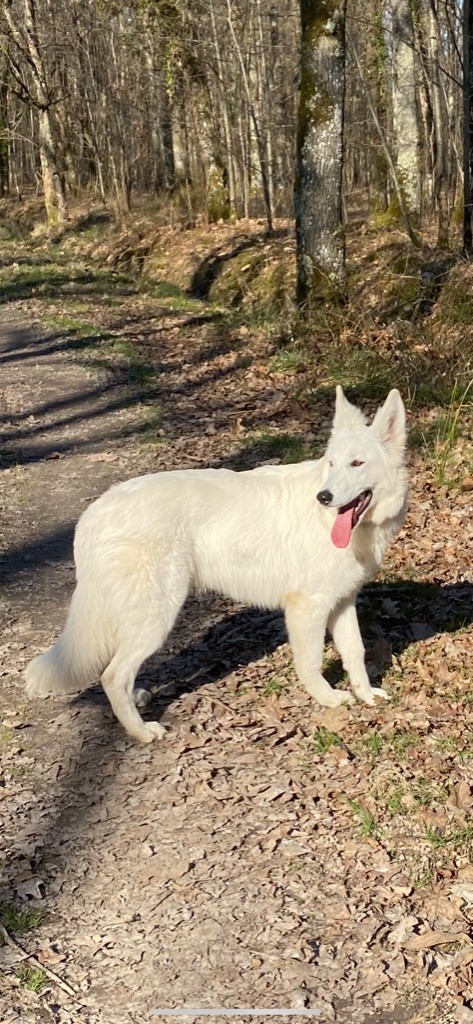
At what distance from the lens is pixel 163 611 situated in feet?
15.1

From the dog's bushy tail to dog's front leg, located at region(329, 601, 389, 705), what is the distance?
4.28 feet

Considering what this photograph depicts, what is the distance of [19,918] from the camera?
145 inches

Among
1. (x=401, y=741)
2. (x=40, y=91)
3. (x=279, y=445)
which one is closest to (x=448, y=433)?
→ (x=279, y=445)

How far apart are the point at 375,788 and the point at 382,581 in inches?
90.7

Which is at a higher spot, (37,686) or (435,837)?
(37,686)

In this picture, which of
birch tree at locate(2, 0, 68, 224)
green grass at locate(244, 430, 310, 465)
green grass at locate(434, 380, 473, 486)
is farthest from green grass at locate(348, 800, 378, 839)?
birch tree at locate(2, 0, 68, 224)

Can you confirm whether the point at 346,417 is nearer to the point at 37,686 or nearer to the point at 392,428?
the point at 392,428

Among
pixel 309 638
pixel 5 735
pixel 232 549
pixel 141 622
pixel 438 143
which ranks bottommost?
pixel 5 735

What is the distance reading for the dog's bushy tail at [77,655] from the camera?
15.1 feet

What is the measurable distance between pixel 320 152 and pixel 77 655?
9.55 metres

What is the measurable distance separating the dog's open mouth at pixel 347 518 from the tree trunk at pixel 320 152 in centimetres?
813

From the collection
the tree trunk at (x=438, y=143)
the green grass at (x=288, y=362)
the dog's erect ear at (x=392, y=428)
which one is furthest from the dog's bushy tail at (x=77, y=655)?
the tree trunk at (x=438, y=143)

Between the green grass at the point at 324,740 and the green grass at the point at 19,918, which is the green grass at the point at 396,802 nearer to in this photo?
the green grass at the point at 324,740

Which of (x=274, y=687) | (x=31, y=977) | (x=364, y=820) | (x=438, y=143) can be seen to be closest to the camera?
(x=31, y=977)
